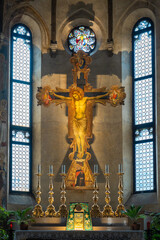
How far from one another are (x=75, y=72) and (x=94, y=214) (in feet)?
19.3

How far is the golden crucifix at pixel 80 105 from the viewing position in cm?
2670

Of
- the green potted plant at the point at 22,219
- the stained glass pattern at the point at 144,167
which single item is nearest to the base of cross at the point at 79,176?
the green potted plant at the point at 22,219

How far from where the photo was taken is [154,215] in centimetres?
2586

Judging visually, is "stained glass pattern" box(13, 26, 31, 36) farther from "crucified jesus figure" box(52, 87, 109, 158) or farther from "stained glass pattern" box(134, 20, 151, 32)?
"stained glass pattern" box(134, 20, 151, 32)

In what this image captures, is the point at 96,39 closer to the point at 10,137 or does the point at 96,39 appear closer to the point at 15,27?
the point at 15,27

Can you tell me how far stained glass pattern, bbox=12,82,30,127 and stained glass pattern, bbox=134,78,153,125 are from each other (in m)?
4.49

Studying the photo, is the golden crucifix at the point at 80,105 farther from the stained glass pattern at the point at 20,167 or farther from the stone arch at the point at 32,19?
the stone arch at the point at 32,19

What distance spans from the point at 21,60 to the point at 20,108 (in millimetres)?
2144

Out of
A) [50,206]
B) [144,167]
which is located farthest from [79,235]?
[144,167]

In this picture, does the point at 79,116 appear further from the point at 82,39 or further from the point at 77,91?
the point at 82,39

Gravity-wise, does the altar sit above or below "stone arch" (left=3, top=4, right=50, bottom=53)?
below

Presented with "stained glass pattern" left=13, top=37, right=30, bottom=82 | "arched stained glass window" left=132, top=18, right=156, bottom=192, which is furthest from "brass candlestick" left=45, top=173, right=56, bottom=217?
"stained glass pattern" left=13, top=37, right=30, bottom=82

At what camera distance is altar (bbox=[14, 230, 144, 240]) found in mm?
23391

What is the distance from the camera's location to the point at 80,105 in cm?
2725
